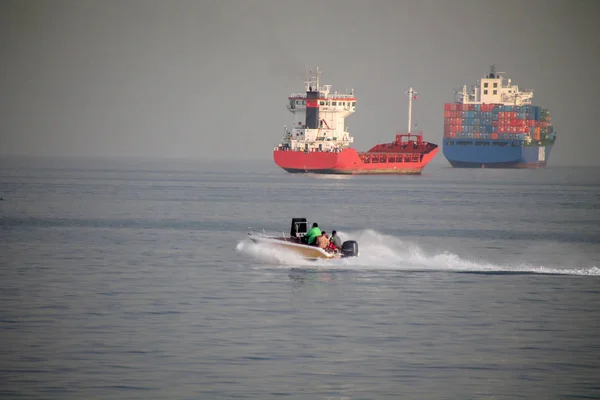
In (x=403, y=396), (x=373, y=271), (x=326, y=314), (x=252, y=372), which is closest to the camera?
(x=403, y=396)

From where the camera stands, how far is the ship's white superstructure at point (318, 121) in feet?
511

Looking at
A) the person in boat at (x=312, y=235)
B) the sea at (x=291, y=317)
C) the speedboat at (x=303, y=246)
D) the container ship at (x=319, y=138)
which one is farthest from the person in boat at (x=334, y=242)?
the container ship at (x=319, y=138)

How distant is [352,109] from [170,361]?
463 ft

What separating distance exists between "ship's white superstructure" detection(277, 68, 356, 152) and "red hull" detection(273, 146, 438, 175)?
4.58 feet

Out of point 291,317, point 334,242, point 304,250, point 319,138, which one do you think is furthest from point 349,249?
point 319,138

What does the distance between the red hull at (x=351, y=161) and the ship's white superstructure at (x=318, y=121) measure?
4.58ft

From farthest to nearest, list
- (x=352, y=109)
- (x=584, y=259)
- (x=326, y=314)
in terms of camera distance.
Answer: (x=352, y=109)
(x=584, y=259)
(x=326, y=314)

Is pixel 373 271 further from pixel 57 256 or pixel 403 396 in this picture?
pixel 403 396

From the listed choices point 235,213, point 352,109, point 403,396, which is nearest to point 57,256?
point 403,396

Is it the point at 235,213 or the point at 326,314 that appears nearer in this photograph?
the point at 326,314

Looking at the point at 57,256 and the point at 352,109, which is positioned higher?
the point at 352,109

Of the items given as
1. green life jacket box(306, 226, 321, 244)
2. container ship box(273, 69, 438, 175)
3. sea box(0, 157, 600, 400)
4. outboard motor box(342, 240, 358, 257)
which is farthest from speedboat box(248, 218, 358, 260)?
container ship box(273, 69, 438, 175)

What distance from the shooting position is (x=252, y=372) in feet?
70.9

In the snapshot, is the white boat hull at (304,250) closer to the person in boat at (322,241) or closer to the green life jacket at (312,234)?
the person in boat at (322,241)
